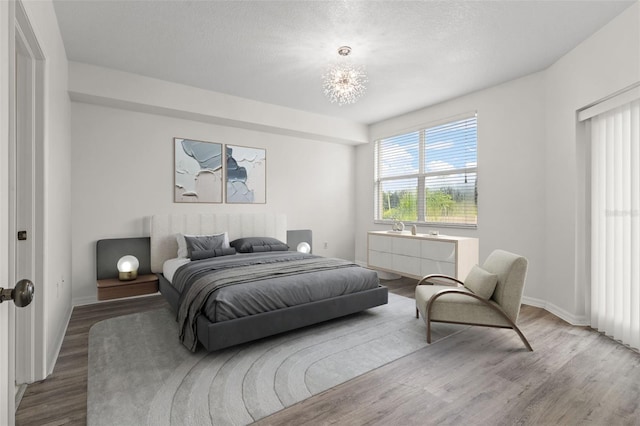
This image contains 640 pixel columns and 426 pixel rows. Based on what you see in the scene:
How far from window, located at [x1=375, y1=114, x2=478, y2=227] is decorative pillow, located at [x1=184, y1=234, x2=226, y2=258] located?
3172 mm

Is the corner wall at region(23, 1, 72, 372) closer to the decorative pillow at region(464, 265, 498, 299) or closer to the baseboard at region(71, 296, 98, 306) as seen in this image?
the baseboard at region(71, 296, 98, 306)

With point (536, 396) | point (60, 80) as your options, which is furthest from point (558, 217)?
point (60, 80)

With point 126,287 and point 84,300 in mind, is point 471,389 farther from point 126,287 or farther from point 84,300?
point 84,300

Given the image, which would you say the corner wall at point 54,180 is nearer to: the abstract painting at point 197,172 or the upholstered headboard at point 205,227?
the upholstered headboard at point 205,227

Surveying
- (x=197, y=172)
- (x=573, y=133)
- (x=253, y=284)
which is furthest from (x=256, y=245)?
(x=573, y=133)

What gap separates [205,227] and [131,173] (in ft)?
4.02

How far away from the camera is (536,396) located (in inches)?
85.5

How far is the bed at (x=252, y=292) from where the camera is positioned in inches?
109

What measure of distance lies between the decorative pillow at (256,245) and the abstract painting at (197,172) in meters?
0.80

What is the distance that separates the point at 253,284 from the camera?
3.03 m

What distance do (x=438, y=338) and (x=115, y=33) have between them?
170 inches

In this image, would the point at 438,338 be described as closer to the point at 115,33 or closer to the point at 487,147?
the point at 487,147

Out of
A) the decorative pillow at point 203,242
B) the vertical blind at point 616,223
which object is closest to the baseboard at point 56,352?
the decorative pillow at point 203,242
